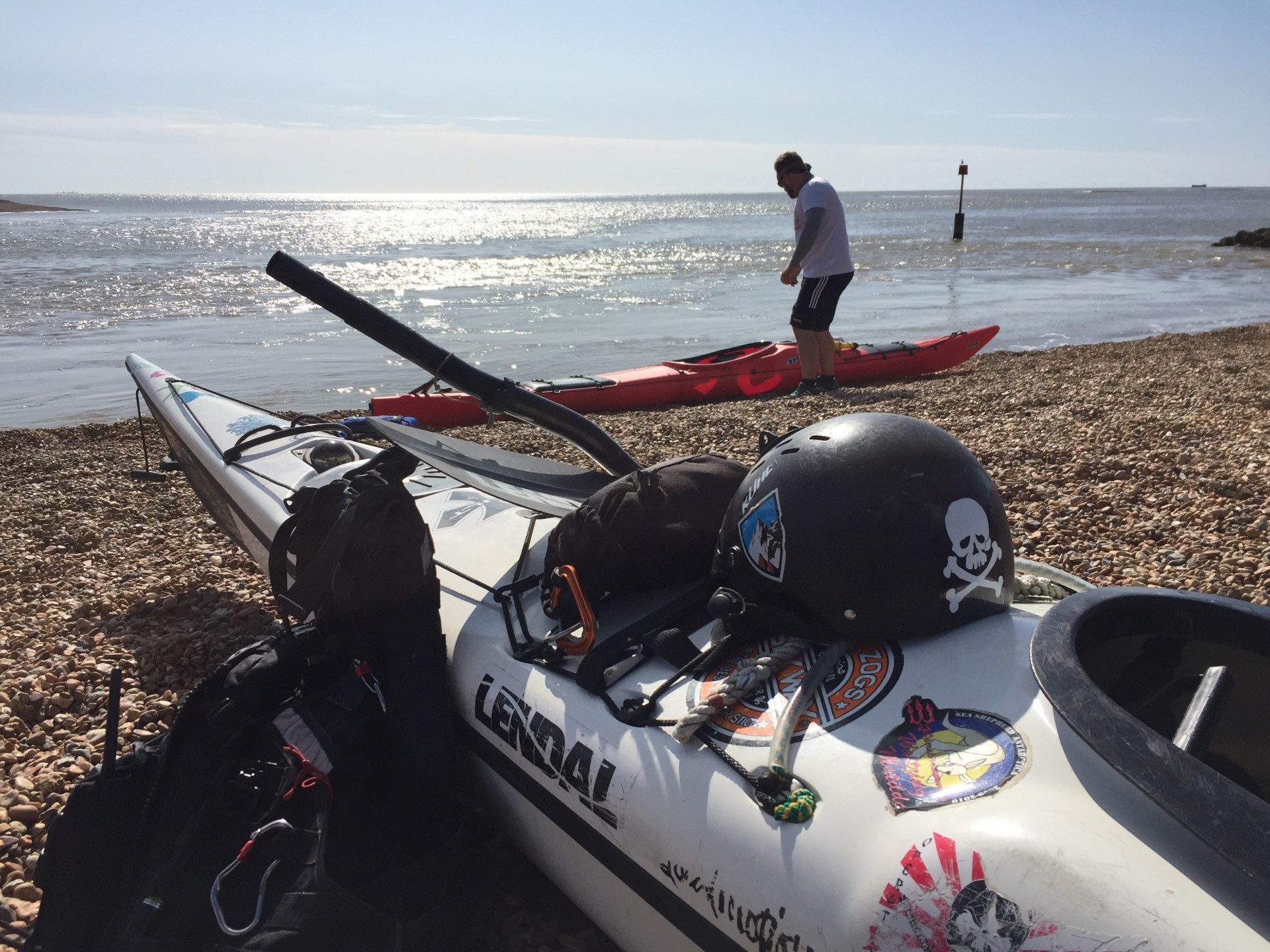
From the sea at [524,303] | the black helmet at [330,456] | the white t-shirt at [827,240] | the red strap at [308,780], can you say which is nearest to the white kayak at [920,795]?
the red strap at [308,780]

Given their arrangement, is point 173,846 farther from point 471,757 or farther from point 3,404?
point 3,404

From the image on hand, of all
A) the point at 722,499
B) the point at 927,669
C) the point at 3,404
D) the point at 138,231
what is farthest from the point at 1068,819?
the point at 138,231

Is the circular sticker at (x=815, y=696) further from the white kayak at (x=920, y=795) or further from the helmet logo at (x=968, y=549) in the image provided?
the helmet logo at (x=968, y=549)

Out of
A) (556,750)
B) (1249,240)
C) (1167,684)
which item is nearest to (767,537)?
(556,750)

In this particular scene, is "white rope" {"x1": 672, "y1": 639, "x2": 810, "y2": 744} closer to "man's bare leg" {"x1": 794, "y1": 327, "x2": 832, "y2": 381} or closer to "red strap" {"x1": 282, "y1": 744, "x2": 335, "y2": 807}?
"red strap" {"x1": 282, "y1": 744, "x2": 335, "y2": 807}

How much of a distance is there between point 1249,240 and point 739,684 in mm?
38594

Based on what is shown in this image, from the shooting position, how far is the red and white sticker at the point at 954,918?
1.18 meters

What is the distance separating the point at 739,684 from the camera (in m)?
1.78

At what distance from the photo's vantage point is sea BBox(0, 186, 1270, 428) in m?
11.2

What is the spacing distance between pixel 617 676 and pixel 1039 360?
9.57 meters

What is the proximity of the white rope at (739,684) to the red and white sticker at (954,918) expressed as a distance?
0.49 meters

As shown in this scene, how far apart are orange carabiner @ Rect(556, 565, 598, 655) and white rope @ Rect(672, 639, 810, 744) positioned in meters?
0.38

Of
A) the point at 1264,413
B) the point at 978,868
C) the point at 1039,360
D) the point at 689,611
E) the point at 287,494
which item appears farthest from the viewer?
the point at 1039,360

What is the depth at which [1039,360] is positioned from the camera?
10102 millimetres
